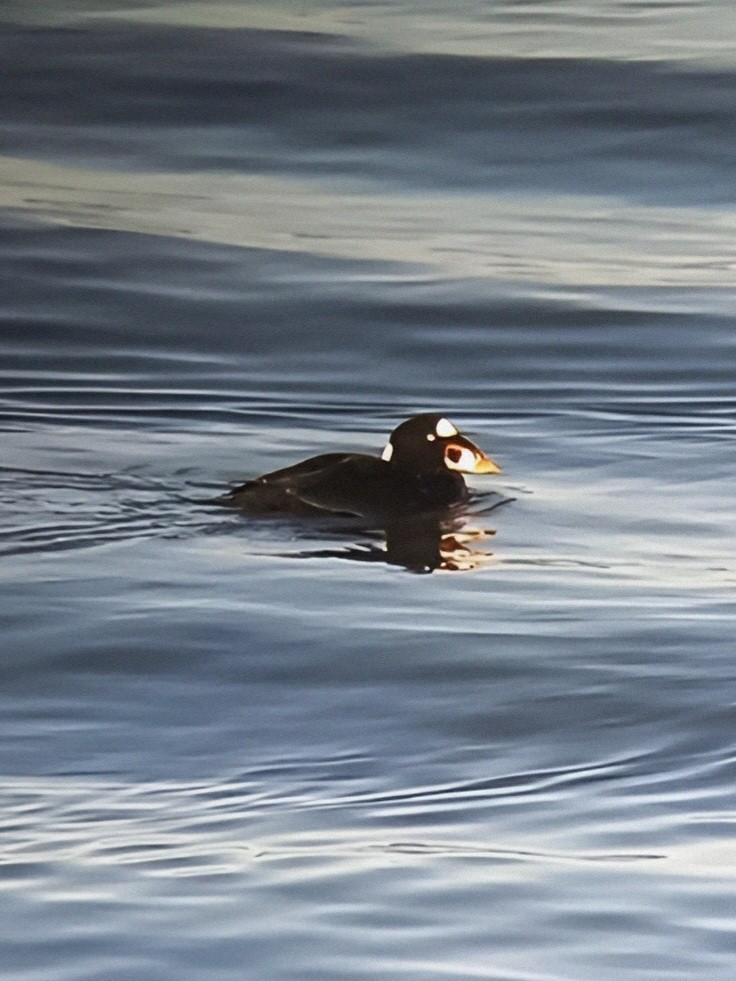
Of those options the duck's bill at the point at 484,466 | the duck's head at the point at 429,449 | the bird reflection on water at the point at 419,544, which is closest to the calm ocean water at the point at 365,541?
the bird reflection on water at the point at 419,544

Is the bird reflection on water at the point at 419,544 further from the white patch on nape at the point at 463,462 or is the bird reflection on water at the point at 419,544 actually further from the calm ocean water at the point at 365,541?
the white patch on nape at the point at 463,462

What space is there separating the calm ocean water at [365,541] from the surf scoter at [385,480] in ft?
0.36

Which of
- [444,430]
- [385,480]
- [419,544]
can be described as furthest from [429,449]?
[419,544]

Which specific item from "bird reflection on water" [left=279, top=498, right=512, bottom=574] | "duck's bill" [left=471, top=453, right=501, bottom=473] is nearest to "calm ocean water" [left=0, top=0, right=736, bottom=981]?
"bird reflection on water" [left=279, top=498, right=512, bottom=574]

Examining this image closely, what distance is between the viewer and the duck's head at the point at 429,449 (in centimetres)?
1037

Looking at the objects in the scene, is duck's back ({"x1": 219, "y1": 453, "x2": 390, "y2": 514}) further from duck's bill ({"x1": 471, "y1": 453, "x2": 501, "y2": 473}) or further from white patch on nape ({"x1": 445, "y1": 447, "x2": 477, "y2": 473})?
duck's bill ({"x1": 471, "y1": 453, "x2": 501, "y2": 473})

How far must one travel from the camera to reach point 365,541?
392 inches

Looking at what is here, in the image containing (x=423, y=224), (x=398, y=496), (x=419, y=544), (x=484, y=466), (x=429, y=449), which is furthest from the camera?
(x=423, y=224)

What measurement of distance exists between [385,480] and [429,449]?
0.27 metres

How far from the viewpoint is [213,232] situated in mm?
19328

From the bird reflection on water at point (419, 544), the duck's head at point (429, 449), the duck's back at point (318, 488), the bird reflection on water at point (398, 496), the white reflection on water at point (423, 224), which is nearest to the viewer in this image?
the bird reflection on water at point (419, 544)

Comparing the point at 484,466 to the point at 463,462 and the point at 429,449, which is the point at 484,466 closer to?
the point at 463,462

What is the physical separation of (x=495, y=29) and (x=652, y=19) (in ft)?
4.96

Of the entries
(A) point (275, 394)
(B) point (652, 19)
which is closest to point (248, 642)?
(A) point (275, 394)
